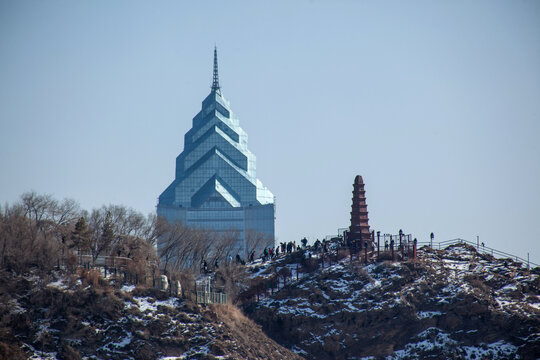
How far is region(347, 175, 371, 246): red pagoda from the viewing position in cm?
18088

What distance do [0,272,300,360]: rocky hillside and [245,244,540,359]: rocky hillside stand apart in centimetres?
745

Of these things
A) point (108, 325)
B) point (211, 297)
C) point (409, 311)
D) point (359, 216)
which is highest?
point (359, 216)

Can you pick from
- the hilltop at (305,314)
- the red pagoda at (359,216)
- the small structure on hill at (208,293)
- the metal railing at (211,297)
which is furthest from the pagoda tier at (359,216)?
the metal railing at (211,297)

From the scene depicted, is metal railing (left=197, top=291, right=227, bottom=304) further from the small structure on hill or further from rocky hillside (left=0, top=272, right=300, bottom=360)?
rocky hillside (left=0, top=272, right=300, bottom=360)

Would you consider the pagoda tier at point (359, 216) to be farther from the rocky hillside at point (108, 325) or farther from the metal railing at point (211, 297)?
the rocky hillside at point (108, 325)

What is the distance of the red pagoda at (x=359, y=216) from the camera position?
593 feet

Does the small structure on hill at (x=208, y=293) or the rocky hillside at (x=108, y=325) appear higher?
the small structure on hill at (x=208, y=293)

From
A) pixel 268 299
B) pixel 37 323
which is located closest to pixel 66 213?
pixel 268 299

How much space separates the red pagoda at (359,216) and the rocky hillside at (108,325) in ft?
94.1

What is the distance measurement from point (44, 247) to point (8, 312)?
15.3m

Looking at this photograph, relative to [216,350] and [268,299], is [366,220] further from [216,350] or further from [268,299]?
[216,350]

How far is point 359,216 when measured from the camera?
182 meters

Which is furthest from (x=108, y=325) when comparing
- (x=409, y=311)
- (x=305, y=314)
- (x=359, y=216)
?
(x=359, y=216)

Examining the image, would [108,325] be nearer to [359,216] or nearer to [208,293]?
[208,293]
